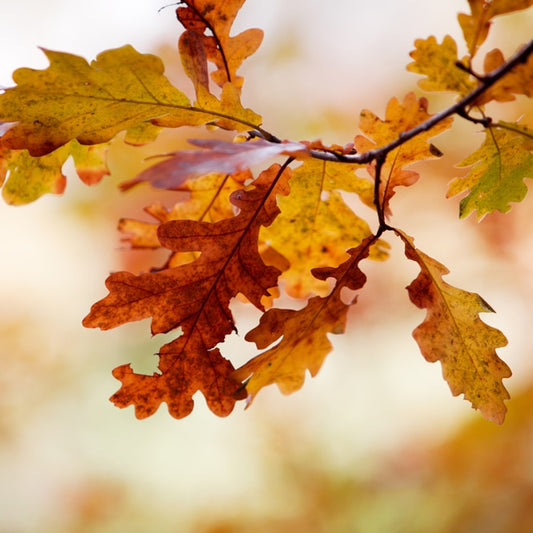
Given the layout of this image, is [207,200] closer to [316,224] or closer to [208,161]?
[316,224]

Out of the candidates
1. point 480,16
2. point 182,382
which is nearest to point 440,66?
point 480,16

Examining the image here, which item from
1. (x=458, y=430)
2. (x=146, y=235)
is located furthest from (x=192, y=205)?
(x=458, y=430)

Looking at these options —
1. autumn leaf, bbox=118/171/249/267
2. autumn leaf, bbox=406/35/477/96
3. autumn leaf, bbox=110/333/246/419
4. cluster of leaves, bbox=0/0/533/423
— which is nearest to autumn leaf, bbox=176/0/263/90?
cluster of leaves, bbox=0/0/533/423

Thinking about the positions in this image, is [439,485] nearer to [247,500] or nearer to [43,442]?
[247,500]

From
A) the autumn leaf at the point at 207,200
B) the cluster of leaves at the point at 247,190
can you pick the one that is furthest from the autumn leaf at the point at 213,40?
the autumn leaf at the point at 207,200

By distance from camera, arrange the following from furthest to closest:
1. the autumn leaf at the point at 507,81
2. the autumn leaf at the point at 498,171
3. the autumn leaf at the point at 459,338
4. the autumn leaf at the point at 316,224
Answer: the autumn leaf at the point at 316,224 → the autumn leaf at the point at 459,338 → the autumn leaf at the point at 498,171 → the autumn leaf at the point at 507,81

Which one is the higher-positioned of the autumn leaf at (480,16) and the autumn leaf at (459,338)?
the autumn leaf at (480,16)

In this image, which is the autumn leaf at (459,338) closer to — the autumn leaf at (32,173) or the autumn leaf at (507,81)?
the autumn leaf at (507,81)
